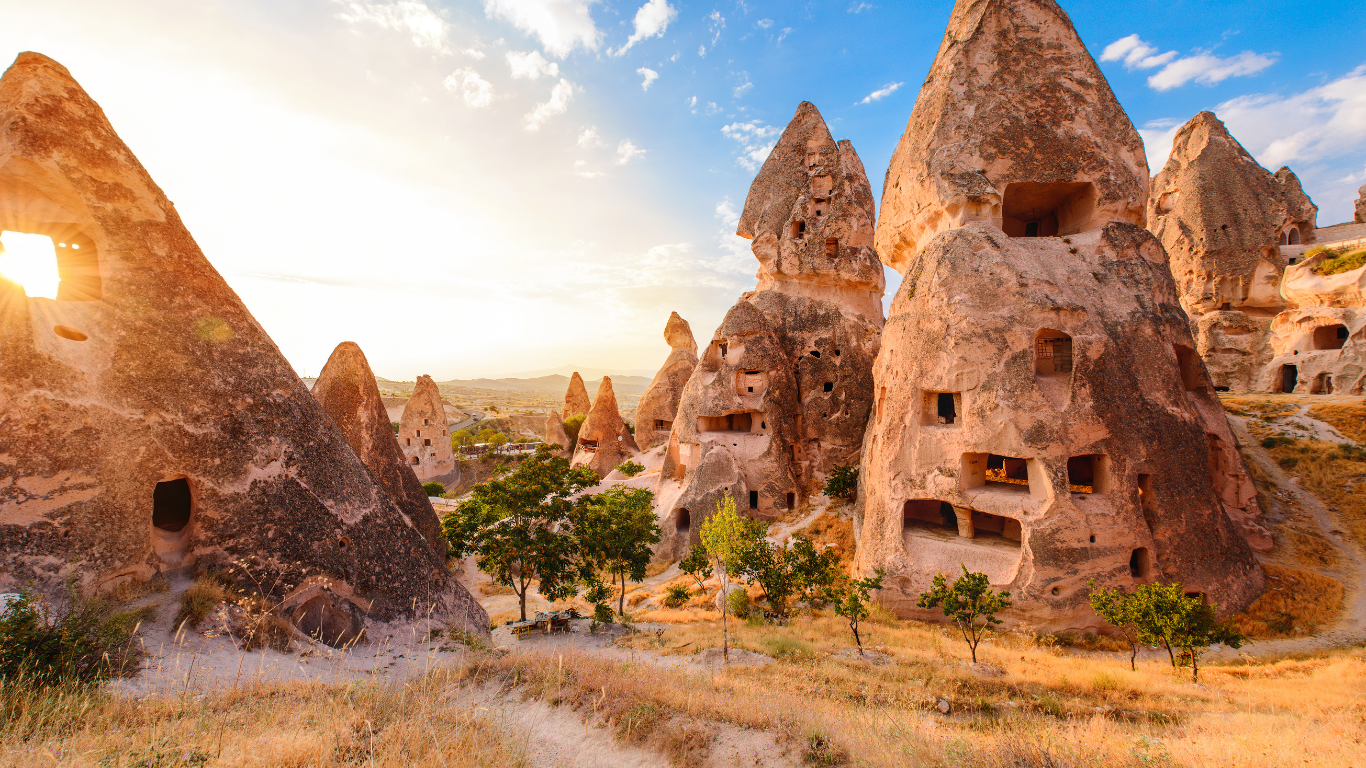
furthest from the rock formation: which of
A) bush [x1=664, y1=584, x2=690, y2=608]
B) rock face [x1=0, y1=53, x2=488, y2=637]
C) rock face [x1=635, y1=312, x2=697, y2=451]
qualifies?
rock face [x1=0, y1=53, x2=488, y2=637]

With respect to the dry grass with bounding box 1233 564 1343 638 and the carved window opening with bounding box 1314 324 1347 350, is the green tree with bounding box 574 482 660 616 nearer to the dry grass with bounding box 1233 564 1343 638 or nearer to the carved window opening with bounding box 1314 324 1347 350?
the dry grass with bounding box 1233 564 1343 638

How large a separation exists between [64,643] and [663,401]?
97.7 feet

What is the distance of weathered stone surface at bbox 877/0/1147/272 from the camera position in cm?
1591

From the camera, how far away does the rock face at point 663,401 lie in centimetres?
3500

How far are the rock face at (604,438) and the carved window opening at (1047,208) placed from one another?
76.1 feet

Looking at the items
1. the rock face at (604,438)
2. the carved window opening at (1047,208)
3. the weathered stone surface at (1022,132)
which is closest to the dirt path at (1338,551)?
the weathered stone surface at (1022,132)

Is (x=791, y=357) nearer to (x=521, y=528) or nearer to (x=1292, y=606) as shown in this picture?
(x=521, y=528)

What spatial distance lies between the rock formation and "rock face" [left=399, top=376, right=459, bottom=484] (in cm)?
4302

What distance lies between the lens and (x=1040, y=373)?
15.6 m

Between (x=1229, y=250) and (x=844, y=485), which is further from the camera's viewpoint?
(x=1229, y=250)

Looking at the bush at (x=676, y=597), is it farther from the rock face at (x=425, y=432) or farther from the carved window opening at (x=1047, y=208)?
the rock face at (x=425, y=432)

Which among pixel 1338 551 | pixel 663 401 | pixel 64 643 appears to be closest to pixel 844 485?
pixel 1338 551

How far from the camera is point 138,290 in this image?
8.43 m

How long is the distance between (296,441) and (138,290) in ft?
10.6
